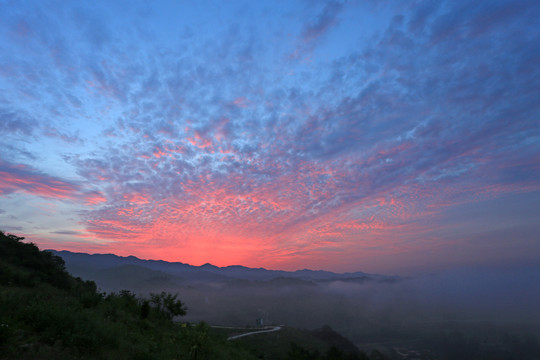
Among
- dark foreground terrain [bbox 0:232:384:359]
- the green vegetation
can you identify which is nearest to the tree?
dark foreground terrain [bbox 0:232:384:359]

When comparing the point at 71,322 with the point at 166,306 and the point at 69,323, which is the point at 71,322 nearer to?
the point at 69,323

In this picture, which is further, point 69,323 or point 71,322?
point 71,322

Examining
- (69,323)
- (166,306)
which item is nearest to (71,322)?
(69,323)

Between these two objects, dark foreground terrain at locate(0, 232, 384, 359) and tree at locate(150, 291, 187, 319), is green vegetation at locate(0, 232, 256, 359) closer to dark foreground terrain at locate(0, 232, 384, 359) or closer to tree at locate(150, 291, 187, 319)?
dark foreground terrain at locate(0, 232, 384, 359)

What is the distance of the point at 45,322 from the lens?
1430 centimetres

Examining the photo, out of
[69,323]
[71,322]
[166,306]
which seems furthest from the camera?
[166,306]

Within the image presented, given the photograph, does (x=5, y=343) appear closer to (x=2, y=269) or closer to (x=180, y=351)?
(x=180, y=351)

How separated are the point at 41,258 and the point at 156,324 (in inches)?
704

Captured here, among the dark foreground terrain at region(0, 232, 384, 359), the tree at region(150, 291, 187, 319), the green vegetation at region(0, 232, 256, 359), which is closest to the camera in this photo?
the green vegetation at region(0, 232, 256, 359)

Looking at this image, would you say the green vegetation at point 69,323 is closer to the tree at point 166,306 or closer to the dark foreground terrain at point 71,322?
the dark foreground terrain at point 71,322

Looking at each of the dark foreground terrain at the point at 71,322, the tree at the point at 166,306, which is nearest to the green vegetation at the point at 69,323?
the dark foreground terrain at the point at 71,322

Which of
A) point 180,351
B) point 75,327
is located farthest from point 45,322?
point 180,351

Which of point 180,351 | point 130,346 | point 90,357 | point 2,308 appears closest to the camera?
point 90,357

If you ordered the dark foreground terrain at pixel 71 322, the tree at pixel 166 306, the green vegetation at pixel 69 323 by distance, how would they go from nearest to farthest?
the green vegetation at pixel 69 323
the dark foreground terrain at pixel 71 322
the tree at pixel 166 306
